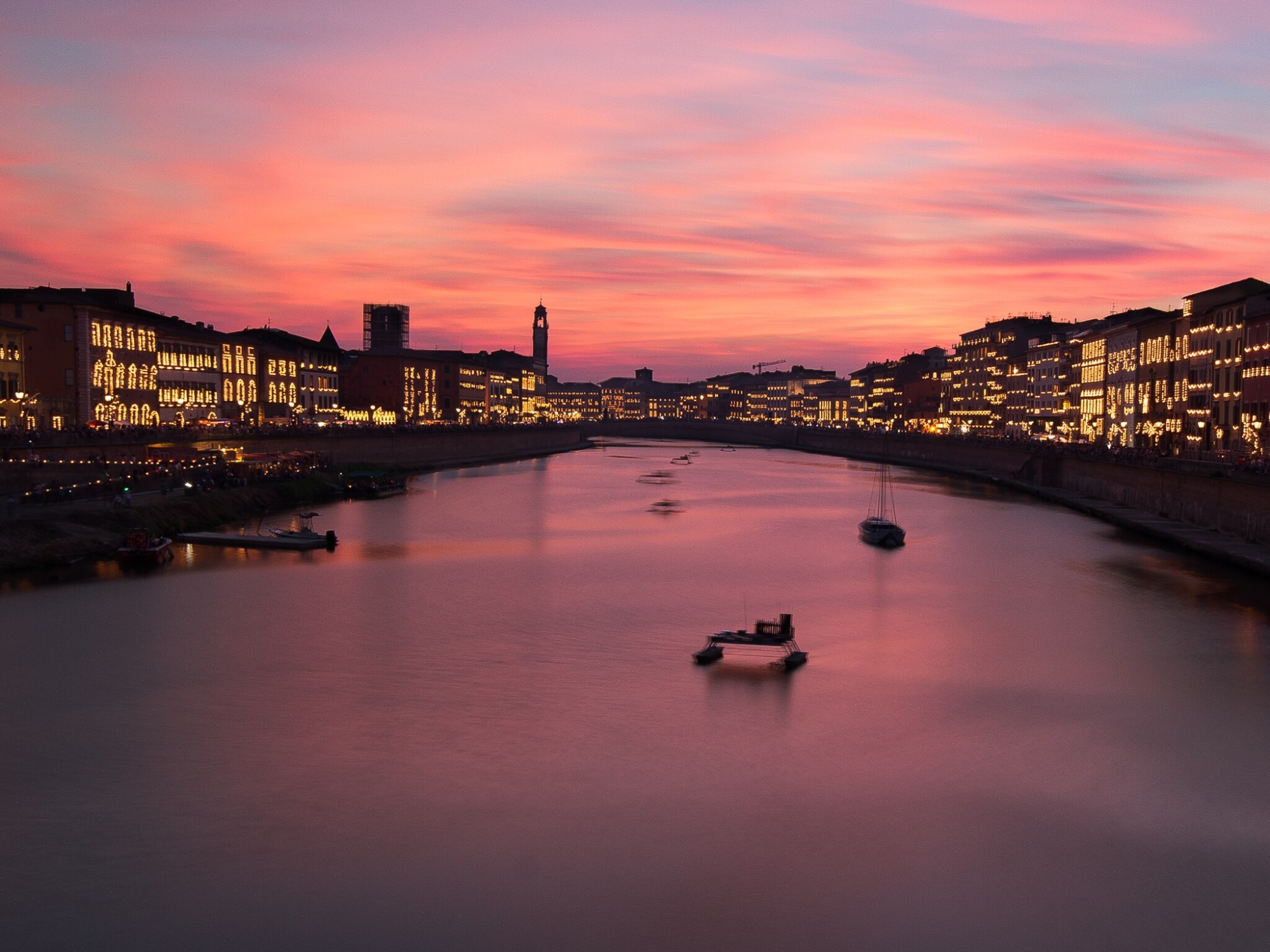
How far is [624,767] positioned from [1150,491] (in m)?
51.3

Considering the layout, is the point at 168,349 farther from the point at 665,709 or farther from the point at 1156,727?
the point at 1156,727

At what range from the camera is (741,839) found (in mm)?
20188

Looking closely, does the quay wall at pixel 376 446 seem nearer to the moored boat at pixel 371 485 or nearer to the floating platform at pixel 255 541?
the moored boat at pixel 371 485

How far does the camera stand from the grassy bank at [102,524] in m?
44.1

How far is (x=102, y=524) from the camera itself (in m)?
49.6

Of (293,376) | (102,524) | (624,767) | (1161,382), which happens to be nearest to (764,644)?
(624,767)

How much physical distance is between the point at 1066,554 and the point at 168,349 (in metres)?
75.7

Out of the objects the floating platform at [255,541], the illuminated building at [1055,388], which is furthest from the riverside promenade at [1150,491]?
the floating platform at [255,541]

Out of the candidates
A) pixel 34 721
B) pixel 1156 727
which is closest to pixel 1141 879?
pixel 1156 727

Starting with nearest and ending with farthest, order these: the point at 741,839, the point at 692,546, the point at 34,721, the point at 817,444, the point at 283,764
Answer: the point at 741,839
the point at 283,764
the point at 34,721
the point at 692,546
the point at 817,444

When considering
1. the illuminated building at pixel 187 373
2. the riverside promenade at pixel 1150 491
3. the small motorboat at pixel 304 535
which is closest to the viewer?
A: the riverside promenade at pixel 1150 491

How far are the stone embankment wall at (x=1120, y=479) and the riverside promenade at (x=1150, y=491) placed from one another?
7 cm

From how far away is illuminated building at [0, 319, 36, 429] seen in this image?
74.9 metres

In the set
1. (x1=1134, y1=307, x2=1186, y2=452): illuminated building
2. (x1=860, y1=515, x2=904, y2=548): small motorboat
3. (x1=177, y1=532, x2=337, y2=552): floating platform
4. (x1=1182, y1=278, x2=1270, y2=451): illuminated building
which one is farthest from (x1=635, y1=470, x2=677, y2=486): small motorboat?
(x1=177, y1=532, x2=337, y2=552): floating platform
